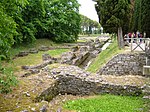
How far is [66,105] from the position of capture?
1136 centimetres

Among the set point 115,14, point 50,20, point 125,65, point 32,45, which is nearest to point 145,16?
point 115,14

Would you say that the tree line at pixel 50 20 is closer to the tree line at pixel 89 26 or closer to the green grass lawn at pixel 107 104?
the green grass lawn at pixel 107 104

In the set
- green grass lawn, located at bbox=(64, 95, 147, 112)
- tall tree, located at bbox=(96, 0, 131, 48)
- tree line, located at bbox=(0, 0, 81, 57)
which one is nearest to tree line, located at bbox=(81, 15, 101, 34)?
tree line, located at bbox=(0, 0, 81, 57)

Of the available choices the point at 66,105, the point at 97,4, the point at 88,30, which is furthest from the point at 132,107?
the point at 88,30

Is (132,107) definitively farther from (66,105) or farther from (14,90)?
(14,90)

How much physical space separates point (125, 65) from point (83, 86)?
5.69 metres

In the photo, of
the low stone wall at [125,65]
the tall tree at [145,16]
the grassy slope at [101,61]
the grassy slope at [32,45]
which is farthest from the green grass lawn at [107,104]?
the tall tree at [145,16]

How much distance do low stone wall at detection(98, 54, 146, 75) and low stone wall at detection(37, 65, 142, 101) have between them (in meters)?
4.45

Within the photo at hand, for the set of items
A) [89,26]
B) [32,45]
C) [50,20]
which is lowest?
[32,45]

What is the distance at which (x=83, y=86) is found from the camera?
512 inches

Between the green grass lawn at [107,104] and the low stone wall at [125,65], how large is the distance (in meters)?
5.62

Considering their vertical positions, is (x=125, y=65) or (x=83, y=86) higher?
(x=125, y=65)

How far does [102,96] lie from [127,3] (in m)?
11.5

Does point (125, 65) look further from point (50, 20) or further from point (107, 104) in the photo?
point (50, 20)
